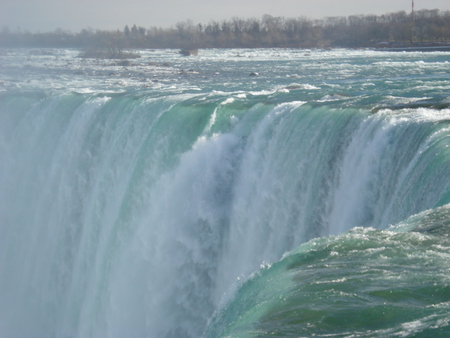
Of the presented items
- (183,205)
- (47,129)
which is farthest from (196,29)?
(183,205)

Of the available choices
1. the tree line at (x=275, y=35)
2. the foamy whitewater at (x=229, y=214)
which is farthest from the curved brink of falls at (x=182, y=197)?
the tree line at (x=275, y=35)

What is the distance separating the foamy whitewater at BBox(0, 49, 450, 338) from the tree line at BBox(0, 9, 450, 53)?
3441cm

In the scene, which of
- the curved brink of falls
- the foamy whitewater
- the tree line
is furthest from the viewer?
the tree line

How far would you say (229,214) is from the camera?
1005 cm

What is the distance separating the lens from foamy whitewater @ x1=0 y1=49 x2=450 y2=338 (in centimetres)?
448

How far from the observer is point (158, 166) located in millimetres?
11062

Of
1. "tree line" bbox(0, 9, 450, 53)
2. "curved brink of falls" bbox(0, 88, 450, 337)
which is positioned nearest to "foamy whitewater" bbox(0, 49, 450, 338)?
"curved brink of falls" bbox(0, 88, 450, 337)

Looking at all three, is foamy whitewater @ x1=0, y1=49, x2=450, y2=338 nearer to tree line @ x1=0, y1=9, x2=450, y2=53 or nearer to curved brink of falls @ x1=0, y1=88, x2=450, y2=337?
curved brink of falls @ x1=0, y1=88, x2=450, y2=337

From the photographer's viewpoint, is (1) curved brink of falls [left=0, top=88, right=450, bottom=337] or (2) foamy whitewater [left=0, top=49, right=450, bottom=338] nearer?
(2) foamy whitewater [left=0, top=49, right=450, bottom=338]

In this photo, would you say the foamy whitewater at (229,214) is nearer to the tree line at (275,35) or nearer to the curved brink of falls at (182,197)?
the curved brink of falls at (182,197)

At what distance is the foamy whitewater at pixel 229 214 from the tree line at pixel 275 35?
3441cm

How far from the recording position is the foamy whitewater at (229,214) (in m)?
4.48

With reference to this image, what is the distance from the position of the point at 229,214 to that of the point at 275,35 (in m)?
68.4

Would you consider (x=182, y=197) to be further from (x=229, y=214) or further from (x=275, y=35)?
(x=275, y=35)
